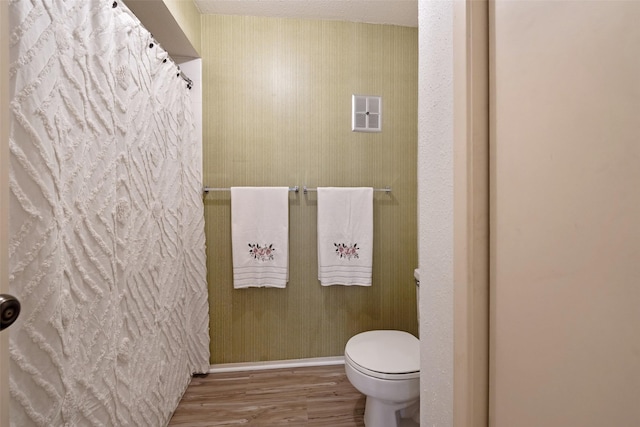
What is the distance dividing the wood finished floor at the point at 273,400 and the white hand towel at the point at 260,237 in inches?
22.4

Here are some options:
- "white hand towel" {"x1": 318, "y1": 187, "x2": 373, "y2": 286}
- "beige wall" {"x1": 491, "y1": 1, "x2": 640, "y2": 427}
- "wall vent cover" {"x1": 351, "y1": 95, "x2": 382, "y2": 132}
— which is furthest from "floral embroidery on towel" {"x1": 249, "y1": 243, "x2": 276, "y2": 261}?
"beige wall" {"x1": 491, "y1": 1, "x2": 640, "y2": 427}

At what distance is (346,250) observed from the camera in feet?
5.66

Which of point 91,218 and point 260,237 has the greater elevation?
point 91,218

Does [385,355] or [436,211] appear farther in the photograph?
[385,355]

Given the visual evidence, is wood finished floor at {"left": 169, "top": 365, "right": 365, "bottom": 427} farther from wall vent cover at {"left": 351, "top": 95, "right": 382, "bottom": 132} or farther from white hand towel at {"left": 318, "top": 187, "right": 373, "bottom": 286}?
wall vent cover at {"left": 351, "top": 95, "right": 382, "bottom": 132}

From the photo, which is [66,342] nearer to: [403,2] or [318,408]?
[318,408]

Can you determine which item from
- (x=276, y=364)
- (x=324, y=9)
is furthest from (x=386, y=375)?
(x=324, y=9)

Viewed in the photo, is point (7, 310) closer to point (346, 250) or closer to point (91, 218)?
Result: point (91, 218)

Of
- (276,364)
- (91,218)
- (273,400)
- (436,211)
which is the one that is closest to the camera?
(436,211)

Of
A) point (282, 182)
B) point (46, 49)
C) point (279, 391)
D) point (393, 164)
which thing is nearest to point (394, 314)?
point (279, 391)

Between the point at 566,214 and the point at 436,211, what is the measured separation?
270 millimetres

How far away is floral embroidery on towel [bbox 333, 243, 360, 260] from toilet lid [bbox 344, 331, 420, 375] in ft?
1.54

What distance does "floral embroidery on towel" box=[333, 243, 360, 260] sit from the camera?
172 cm

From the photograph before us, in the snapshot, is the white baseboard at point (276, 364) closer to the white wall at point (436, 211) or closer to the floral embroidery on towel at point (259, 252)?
the floral embroidery on towel at point (259, 252)
